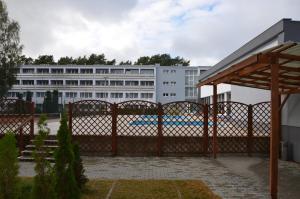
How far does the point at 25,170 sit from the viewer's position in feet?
33.6

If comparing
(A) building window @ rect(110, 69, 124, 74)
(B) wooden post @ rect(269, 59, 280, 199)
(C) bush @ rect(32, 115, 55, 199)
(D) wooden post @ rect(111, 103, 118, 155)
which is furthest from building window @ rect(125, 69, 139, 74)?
(C) bush @ rect(32, 115, 55, 199)

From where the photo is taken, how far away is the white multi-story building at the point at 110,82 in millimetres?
68312

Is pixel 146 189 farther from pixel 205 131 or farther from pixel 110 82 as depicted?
pixel 110 82

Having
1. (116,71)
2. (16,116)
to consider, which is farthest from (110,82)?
(16,116)

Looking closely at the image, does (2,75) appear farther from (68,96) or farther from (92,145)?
(68,96)

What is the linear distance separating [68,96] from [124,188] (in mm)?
62243

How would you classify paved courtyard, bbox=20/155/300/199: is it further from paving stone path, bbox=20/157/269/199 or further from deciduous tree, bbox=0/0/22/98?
deciduous tree, bbox=0/0/22/98

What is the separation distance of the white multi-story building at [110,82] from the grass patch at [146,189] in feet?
194

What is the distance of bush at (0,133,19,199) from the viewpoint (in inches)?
176

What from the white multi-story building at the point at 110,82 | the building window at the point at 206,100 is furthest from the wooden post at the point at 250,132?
the white multi-story building at the point at 110,82

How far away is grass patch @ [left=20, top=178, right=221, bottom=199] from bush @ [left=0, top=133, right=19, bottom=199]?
2.32m

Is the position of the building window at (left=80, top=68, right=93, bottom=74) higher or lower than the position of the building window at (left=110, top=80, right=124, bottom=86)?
higher

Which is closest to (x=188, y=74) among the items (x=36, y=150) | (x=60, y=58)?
(x=60, y=58)

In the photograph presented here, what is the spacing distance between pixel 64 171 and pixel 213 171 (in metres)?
5.55
